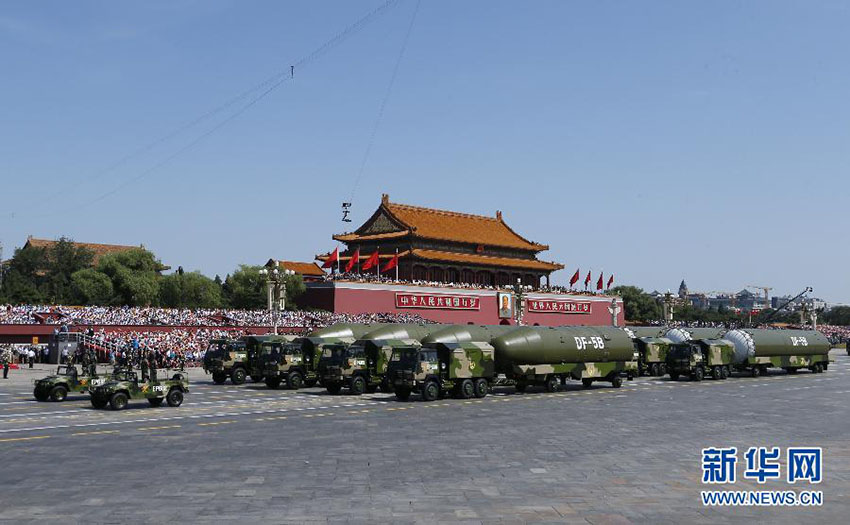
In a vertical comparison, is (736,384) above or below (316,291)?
below

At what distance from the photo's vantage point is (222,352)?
139ft

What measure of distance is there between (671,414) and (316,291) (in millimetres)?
52242

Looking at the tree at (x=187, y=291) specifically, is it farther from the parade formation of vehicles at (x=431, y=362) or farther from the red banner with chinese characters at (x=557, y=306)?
the parade formation of vehicles at (x=431, y=362)

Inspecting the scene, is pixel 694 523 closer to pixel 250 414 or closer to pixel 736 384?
pixel 250 414

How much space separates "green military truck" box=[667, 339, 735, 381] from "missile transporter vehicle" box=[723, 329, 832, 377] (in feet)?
4.05

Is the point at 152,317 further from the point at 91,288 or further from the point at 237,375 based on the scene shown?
the point at 91,288

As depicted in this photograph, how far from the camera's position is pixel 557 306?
3777 inches

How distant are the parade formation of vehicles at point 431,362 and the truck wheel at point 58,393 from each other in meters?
0.05

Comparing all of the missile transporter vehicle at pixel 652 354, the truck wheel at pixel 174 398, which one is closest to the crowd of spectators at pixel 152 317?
the missile transporter vehicle at pixel 652 354

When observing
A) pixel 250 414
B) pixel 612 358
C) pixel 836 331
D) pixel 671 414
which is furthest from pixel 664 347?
pixel 836 331

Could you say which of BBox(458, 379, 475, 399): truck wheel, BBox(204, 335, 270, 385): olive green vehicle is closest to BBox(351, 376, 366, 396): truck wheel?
BBox(458, 379, 475, 399): truck wheel

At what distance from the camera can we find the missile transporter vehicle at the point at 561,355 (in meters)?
37.0

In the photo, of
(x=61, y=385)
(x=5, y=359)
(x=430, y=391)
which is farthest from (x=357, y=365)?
(x=5, y=359)

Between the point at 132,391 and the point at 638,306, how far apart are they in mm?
115069
